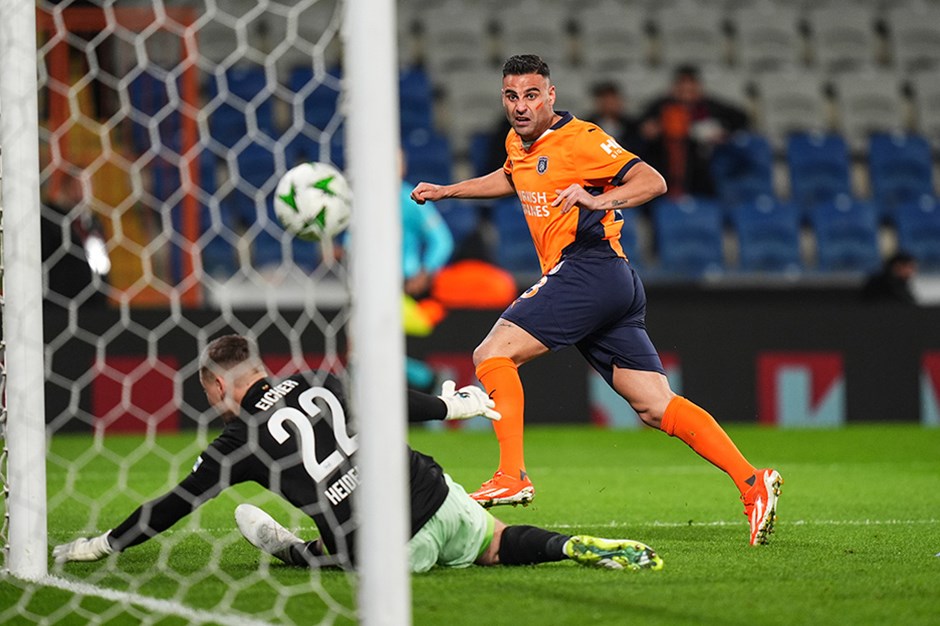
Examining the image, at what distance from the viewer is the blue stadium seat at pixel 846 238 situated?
11.7m

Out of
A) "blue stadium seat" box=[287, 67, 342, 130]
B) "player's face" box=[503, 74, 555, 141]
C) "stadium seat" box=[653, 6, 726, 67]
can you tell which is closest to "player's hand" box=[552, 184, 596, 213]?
"player's face" box=[503, 74, 555, 141]

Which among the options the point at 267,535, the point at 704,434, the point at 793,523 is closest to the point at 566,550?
the point at 267,535

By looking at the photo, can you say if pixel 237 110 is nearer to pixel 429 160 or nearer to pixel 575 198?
pixel 429 160

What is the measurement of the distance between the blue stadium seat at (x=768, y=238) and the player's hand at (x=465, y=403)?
802cm

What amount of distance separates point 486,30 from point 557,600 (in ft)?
35.8

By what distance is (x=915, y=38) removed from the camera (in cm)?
1414

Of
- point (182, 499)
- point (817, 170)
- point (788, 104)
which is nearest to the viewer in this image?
point (182, 499)

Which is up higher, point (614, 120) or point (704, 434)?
point (614, 120)

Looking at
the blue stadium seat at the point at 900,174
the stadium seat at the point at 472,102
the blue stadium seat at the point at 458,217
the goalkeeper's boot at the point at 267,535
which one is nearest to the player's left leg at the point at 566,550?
the goalkeeper's boot at the point at 267,535

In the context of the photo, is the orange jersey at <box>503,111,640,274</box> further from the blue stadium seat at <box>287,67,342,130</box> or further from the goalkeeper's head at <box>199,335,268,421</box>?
the blue stadium seat at <box>287,67,342,130</box>

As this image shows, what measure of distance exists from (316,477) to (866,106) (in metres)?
10.9

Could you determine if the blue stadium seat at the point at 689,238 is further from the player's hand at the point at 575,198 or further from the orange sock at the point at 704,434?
the player's hand at the point at 575,198

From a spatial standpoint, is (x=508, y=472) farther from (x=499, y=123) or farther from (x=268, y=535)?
(x=499, y=123)

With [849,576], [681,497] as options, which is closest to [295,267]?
[681,497]
